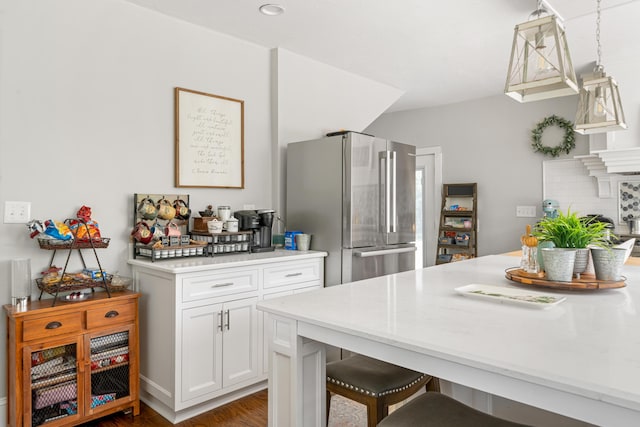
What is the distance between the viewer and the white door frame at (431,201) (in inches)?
212

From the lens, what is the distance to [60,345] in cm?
219

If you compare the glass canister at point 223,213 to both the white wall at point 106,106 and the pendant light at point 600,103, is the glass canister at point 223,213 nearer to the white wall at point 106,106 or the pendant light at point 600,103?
the white wall at point 106,106

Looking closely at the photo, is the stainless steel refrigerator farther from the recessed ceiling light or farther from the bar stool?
the bar stool

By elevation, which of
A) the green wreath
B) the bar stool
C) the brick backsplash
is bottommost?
the bar stool

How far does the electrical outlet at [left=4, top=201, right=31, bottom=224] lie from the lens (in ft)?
7.53

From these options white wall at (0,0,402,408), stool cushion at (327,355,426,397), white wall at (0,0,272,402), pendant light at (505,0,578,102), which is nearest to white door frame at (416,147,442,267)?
white wall at (0,0,402,408)

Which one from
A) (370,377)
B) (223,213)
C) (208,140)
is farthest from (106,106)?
Result: (370,377)

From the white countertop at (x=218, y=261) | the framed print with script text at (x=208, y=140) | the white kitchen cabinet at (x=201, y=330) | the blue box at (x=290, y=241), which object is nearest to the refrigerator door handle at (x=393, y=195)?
the white countertop at (x=218, y=261)

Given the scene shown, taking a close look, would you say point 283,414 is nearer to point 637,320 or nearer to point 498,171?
point 637,320

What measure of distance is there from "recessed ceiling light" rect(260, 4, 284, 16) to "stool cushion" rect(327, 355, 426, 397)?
2.25 meters

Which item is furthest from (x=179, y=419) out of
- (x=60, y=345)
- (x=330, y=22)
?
(x=330, y=22)

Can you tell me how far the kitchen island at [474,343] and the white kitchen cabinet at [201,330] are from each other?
110 centimetres

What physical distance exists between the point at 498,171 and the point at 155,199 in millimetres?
3774

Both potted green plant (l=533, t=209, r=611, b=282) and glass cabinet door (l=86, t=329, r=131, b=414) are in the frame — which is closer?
potted green plant (l=533, t=209, r=611, b=282)
